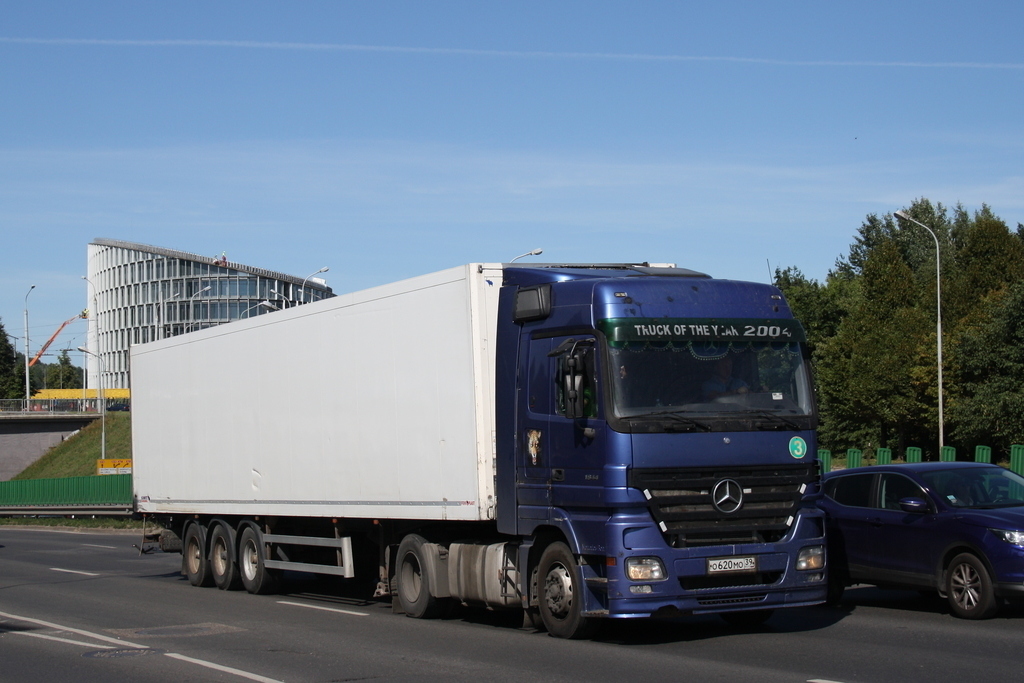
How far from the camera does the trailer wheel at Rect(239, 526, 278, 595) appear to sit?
1661 cm

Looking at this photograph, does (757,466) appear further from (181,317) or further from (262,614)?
(181,317)

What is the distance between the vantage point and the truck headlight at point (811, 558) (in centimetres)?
1027

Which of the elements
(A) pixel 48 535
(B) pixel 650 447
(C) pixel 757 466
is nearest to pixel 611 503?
(B) pixel 650 447

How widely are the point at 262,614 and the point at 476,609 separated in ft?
8.66

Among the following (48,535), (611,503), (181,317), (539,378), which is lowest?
(48,535)

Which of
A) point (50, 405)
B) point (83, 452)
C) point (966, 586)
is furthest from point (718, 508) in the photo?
point (50, 405)

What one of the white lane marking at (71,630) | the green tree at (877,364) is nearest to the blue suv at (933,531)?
the white lane marking at (71,630)

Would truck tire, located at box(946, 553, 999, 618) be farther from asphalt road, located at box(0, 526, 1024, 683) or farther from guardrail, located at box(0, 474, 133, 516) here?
guardrail, located at box(0, 474, 133, 516)

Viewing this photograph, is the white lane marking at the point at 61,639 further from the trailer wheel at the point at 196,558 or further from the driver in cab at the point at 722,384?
the driver in cab at the point at 722,384

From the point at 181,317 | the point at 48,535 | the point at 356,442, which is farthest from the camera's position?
the point at 181,317

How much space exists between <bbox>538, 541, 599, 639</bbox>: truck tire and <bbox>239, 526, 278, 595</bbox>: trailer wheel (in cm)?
684

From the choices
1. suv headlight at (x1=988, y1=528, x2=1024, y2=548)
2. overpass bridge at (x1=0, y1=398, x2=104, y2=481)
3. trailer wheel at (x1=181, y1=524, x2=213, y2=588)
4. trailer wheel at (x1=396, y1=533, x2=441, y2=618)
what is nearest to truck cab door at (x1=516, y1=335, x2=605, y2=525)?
trailer wheel at (x1=396, y1=533, x2=441, y2=618)

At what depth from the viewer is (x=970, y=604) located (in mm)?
11594

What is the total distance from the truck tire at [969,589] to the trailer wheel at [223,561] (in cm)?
1022
